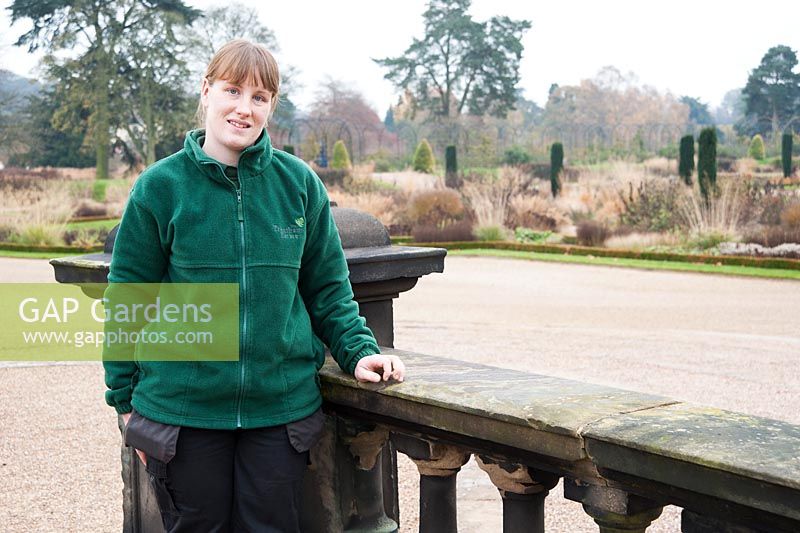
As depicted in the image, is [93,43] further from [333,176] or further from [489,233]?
[489,233]

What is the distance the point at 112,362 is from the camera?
2027mm

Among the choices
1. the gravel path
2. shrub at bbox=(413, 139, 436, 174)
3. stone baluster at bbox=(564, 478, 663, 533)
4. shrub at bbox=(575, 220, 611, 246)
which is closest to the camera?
stone baluster at bbox=(564, 478, 663, 533)

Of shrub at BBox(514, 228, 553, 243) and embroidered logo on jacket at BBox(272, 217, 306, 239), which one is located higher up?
embroidered logo on jacket at BBox(272, 217, 306, 239)

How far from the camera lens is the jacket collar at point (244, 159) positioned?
78.6 inches

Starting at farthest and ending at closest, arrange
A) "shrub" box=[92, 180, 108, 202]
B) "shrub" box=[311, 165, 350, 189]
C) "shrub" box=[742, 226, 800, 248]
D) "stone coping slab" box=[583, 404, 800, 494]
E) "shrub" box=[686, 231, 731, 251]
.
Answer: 1. "shrub" box=[311, 165, 350, 189]
2. "shrub" box=[92, 180, 108, 202]
3. "shrub" box=[686, 231, 731, 251]
4. "shrub" box=[742, 226, 800, 248]
5. "stone coping slab" box=[583, 404, 800, 494]

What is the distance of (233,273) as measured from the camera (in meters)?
1.96

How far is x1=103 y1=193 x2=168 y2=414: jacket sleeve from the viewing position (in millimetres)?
1996

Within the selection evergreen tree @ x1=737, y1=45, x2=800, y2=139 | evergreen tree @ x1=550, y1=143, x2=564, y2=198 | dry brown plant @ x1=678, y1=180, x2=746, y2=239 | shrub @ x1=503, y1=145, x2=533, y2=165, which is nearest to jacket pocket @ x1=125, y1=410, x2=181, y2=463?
dry brown plant @ x1=678, y1=180, x2=746, y2=239

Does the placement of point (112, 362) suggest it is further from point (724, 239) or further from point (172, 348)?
point (724, 239)

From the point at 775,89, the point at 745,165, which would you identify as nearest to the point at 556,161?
the point at 745,165

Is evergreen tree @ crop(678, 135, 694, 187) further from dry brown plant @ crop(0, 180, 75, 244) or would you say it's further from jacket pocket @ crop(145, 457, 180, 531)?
jacket pocket @ crop(145, 457, 180, 531)

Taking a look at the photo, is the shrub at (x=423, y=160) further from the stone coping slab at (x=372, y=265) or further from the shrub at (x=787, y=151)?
the stone coping slab at (x=372, y=265)

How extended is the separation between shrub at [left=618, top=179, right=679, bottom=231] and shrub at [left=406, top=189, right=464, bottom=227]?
329cm

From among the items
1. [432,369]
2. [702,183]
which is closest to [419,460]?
[432,369]
